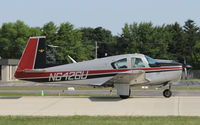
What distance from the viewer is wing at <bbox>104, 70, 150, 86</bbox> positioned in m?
15.6

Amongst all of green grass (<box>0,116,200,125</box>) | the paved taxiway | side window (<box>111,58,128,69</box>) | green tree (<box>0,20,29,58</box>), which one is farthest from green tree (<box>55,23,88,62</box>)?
green grass (<box>0,116,200,125</box>)

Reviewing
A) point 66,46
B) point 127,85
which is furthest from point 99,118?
point 66,46

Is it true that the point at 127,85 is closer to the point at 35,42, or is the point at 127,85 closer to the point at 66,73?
the point at 66,73

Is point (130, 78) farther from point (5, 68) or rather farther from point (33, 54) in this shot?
point (5, 68)

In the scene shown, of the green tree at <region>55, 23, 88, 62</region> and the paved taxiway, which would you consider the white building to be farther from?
the paved taxiway

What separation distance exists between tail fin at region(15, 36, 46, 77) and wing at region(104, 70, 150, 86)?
11.6ft

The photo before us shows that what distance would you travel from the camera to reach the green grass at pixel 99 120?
32.4 feet

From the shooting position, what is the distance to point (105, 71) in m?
16.6

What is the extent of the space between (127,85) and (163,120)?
6.12 metres

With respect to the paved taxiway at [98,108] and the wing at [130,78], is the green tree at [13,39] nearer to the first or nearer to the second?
the wing at [130,78]

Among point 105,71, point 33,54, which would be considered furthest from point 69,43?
point 105,71

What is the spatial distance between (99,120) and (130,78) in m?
5.76

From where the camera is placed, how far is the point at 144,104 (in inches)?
546

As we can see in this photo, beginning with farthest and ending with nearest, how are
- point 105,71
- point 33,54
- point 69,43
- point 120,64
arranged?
point 69,43 < point 33,54 < point 105,71 < point 120,64
